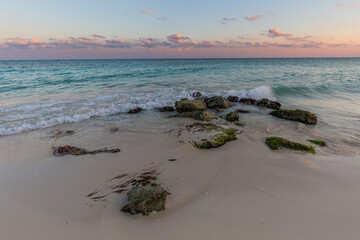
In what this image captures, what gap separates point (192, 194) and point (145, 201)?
949mm

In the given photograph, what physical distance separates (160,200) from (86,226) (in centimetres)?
122

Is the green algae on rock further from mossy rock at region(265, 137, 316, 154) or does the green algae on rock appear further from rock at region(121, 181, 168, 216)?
rock at region(121, 181, 168, 216)

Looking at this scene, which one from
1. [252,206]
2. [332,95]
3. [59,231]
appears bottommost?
[59,231]

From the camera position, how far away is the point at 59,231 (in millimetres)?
2949

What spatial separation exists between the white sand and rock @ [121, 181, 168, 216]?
10cm

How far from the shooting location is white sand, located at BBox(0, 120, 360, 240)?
2.92 meters

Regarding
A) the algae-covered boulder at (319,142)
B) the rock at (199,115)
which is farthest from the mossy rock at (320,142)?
the rock at (199,115)

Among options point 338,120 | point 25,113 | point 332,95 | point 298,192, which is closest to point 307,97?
point 332,95

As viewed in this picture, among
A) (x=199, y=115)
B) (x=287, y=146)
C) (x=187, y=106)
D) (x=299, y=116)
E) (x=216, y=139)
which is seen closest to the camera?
(x=287, y=146)

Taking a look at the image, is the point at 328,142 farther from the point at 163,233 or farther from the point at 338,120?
the point at 163,233

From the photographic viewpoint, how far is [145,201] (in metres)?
3.22

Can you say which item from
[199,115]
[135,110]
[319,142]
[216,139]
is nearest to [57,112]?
[135,110]

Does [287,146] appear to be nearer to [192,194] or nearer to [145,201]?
[192,194]

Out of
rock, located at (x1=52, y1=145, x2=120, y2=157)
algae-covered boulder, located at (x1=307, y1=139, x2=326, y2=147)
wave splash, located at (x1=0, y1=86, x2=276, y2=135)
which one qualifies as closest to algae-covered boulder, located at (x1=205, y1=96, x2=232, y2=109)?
wave splash, located at (x1=0, y1=86, x2=276, y2=135)
